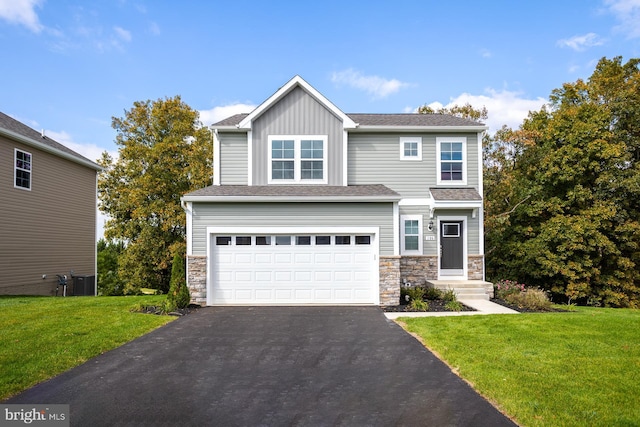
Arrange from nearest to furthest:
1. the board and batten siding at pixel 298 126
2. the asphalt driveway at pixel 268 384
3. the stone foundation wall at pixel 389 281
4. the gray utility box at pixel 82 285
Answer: the asphalt driveway at pixel 268 384 → the stone foundation wall at pixel 389 281 → the board and batten siding at pixel 298 126 → the gray utility box at pixel 82 285

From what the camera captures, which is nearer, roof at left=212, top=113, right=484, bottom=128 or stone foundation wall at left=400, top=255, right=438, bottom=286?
stone foundation wall at left=400, top=255, right=438, bottom=286

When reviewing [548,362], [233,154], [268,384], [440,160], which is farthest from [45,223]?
[548,362]

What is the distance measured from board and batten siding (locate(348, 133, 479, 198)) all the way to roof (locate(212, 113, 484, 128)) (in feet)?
1.35

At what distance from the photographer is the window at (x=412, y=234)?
48.5ft

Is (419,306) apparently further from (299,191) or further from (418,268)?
(299,191)

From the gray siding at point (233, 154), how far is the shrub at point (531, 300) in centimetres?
1008

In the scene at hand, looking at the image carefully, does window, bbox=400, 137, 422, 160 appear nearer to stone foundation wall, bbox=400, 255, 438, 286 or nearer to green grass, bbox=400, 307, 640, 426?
stone foundation wall, bbox=400, 255, 438, 286

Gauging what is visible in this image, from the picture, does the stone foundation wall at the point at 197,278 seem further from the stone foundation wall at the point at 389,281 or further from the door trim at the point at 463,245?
the door trim at the point at 463,245

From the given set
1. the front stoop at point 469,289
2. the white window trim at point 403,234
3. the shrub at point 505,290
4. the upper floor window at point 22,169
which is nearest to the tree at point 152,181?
the upper floor window at point 22,169

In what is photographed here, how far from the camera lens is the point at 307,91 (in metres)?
14.5

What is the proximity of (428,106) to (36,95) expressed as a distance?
19.7 m

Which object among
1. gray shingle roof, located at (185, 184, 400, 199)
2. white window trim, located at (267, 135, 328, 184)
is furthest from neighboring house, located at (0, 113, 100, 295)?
white window trim, located at (267, 135, 328, 184)

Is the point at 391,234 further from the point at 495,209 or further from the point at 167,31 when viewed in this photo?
the point at 167,31

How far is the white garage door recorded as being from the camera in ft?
40.8
